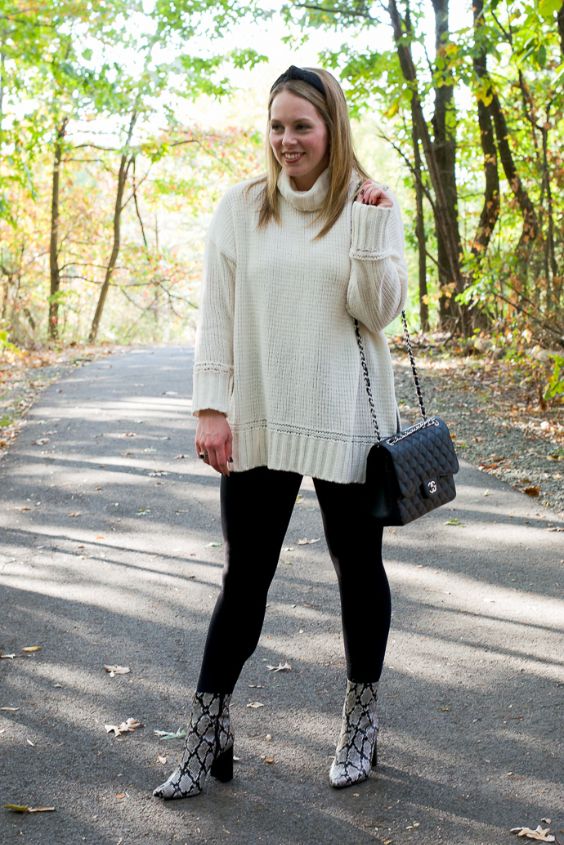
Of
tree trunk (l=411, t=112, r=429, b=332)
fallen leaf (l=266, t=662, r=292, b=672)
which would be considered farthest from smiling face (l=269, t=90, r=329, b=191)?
tree trunk (l=411, t=112, r=429, b=332)

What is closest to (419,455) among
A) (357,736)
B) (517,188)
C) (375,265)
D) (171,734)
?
(375,265)

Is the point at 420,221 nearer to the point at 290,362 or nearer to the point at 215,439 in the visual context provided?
the point at 290,362

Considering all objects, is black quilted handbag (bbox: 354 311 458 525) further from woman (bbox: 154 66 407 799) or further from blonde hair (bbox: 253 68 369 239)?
blonde hair (bbox: 253 68 369 239)

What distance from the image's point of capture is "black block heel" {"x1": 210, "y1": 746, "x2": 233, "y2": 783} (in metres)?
3.08

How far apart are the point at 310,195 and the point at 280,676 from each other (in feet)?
6.29

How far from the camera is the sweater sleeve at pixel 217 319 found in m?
2.90

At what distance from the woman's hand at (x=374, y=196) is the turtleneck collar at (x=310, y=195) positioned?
0.10m

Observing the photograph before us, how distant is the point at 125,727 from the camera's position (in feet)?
11.2

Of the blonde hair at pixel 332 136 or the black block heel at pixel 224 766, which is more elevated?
the blonde hair at pixel 332 136

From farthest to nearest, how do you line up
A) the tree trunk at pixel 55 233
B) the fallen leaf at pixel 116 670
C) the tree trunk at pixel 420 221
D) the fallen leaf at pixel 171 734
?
1. the tree trunk at pixel 55 233
2. the tree trunk at pixel 420 221
3. the fallen leaf at pixel 116 670
4. the fallen leaf at pixel 171 734

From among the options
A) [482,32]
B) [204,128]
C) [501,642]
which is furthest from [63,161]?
[501,642]

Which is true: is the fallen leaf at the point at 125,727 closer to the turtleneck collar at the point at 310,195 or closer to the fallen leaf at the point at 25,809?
the fallen leaf at the point at 25,809

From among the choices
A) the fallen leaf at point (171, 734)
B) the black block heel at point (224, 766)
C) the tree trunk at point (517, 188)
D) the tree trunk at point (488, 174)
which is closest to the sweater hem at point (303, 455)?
the black block heel at point (224, 766)

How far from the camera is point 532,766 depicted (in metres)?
3.12
